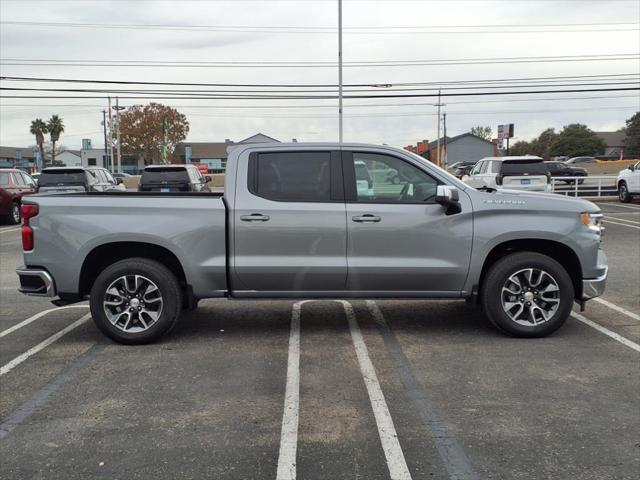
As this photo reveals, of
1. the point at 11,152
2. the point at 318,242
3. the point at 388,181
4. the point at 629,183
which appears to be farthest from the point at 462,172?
the point at 11,152

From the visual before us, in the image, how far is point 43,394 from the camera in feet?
14.8

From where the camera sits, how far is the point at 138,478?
3.28 metres

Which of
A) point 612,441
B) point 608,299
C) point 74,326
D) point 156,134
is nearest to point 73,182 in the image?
point 74,326

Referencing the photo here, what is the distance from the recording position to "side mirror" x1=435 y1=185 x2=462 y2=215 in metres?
5.41

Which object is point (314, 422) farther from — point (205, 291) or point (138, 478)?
point (205, 291)

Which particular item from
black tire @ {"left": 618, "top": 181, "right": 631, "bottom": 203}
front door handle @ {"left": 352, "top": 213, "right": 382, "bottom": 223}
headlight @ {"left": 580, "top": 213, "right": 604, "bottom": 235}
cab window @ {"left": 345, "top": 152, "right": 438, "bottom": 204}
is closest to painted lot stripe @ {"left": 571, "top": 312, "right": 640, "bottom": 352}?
headlight @ {"left": 580, "top": 213, "right": 604, "bottom": 235}

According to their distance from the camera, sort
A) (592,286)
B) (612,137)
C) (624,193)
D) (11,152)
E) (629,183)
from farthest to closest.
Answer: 1. (11,152)
2. (612,137)
3. (624,193)
4. (629,183)
5. (592,286)

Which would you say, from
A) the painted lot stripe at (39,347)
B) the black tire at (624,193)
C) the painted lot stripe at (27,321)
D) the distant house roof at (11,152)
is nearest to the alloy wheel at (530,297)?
the painted lot stripe at (39,347)

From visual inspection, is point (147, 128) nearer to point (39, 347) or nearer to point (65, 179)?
point (65, 179)

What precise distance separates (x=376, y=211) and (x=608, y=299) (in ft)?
12.3

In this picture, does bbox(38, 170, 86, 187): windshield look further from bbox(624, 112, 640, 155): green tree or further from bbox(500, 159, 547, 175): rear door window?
bbox(624, 112, 640, 155): green tree

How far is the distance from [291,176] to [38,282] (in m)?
→ 2.58

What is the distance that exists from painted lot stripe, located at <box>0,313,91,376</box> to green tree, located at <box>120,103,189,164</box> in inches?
3073

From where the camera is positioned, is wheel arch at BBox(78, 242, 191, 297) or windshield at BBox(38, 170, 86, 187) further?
windshield at BBox(38, 170, 86, 187)
